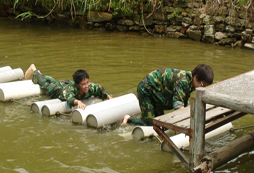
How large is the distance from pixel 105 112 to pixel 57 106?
3.19ft

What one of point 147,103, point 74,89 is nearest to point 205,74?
point 147,103

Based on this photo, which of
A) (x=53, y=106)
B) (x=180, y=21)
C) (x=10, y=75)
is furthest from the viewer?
(x=180, y=21)

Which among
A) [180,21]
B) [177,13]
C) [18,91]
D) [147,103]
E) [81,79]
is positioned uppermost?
[177,13]

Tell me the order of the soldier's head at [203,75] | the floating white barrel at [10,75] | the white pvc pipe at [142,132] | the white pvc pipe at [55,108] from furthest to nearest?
the floating white barrel at [10,75]
the white pvc pipe at [55,108]
the white pvc pipe at [142,132]
the soldier's head at [203,75]

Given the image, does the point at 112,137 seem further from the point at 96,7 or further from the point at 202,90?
the point at 96,7

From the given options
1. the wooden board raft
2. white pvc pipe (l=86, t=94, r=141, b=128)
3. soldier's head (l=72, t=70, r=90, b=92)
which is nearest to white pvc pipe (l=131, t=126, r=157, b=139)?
white pvc pipe (l=86, t=94, r=141, b=128)

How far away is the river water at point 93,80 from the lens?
14.3 feet

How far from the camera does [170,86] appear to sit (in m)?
4.67

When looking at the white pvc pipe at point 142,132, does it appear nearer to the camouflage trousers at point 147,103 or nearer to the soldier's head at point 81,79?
the camouflage trousers at point 147,103

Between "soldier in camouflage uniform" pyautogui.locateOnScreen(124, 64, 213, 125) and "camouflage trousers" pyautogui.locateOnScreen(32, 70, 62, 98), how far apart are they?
188 cm

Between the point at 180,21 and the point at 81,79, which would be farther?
the point at 180,21

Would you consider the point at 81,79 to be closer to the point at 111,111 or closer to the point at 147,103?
the point at 111,111

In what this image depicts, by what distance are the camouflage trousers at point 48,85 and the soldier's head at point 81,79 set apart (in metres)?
0.89

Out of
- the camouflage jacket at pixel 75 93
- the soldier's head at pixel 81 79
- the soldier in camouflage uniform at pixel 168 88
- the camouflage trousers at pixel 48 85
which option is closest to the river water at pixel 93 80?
the camouflage trousers at pixel 48 85
